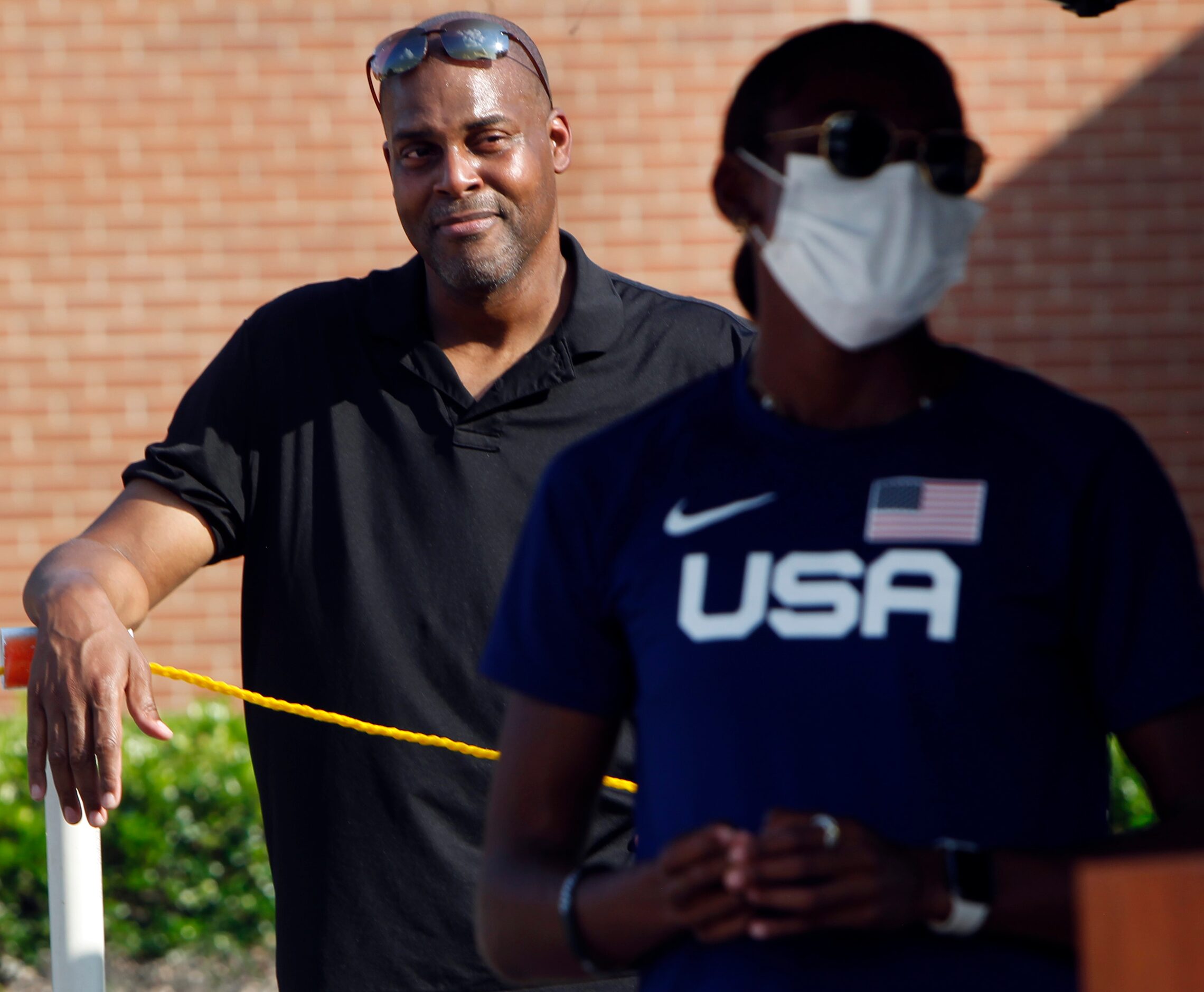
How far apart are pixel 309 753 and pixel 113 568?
47 cm

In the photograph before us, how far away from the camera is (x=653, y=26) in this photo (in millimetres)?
7035

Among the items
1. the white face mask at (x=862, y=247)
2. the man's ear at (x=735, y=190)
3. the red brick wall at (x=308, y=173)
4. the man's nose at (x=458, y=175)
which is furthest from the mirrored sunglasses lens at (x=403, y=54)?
the red brick wall at (x=308, y=173)

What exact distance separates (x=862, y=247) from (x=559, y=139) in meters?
1.55

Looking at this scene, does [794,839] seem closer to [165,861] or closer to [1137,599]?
[1137,599]

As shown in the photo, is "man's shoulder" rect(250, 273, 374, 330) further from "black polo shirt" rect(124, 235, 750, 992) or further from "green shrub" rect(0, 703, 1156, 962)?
"green shrub" rect(0, 703, 1156, 962)

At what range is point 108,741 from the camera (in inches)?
85.4

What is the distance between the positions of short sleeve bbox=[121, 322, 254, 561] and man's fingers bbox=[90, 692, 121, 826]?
1.72 ft

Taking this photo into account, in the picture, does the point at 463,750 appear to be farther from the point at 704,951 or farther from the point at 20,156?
the point at 20,156

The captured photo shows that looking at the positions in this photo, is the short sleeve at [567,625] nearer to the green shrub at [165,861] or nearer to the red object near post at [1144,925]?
the red object near post at [1144,925]

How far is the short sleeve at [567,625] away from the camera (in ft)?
5.17

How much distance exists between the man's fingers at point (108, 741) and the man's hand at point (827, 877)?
1.13 meters

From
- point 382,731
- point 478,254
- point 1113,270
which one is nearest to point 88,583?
point 382,731

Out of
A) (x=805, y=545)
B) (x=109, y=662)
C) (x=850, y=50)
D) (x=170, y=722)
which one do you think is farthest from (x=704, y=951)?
(x=170, y=722)

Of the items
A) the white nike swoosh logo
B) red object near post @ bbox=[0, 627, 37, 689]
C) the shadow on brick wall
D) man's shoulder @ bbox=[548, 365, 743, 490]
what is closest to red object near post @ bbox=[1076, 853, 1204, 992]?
the white nike swoosh logo
